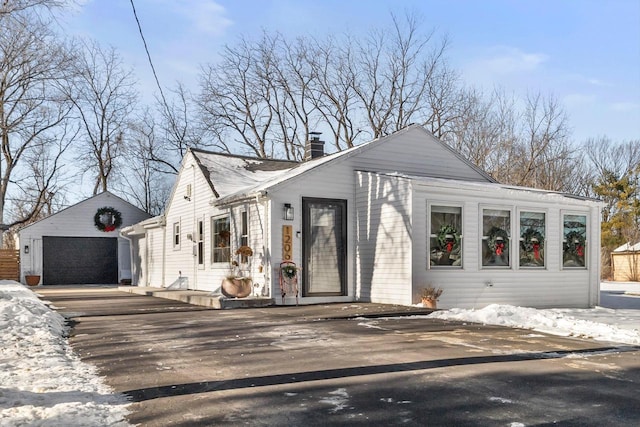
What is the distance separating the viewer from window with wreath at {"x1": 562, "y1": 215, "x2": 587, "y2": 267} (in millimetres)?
13992

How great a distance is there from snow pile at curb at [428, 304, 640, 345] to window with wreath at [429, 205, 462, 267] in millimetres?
1926

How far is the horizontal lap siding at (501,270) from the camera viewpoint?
12078mm

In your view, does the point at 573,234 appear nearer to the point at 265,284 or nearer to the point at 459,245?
the point at 459,245

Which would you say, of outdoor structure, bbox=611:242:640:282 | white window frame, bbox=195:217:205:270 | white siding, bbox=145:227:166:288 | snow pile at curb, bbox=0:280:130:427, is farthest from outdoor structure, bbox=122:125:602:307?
outdoor structure, bbox=611:242:640:282

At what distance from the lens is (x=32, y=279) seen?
24.5 meters

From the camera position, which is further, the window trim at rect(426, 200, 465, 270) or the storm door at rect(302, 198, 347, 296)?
the storm door at rect(302, 198, 347, 296)

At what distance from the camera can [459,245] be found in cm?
1248

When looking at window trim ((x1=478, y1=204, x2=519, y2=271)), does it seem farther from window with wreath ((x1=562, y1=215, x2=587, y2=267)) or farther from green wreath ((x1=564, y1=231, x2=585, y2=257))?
green wreath ((x1=564, y1=231, x2=585, y2=257))

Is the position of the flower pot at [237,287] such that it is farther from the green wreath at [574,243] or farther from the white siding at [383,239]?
the green wreath at [574,243]

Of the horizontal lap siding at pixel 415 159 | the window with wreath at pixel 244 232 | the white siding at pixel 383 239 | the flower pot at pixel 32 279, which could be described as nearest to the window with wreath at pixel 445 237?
the white siding at pixel 383 239

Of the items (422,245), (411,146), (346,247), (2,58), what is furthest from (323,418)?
(2,58)

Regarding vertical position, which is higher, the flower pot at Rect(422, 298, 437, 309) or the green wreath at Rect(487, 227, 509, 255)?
the green wreath at Rect(487, 227, 509, 255)

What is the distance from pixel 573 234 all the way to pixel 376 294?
5.23 meters

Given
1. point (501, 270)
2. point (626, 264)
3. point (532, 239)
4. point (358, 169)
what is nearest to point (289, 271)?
point (358, 169)
